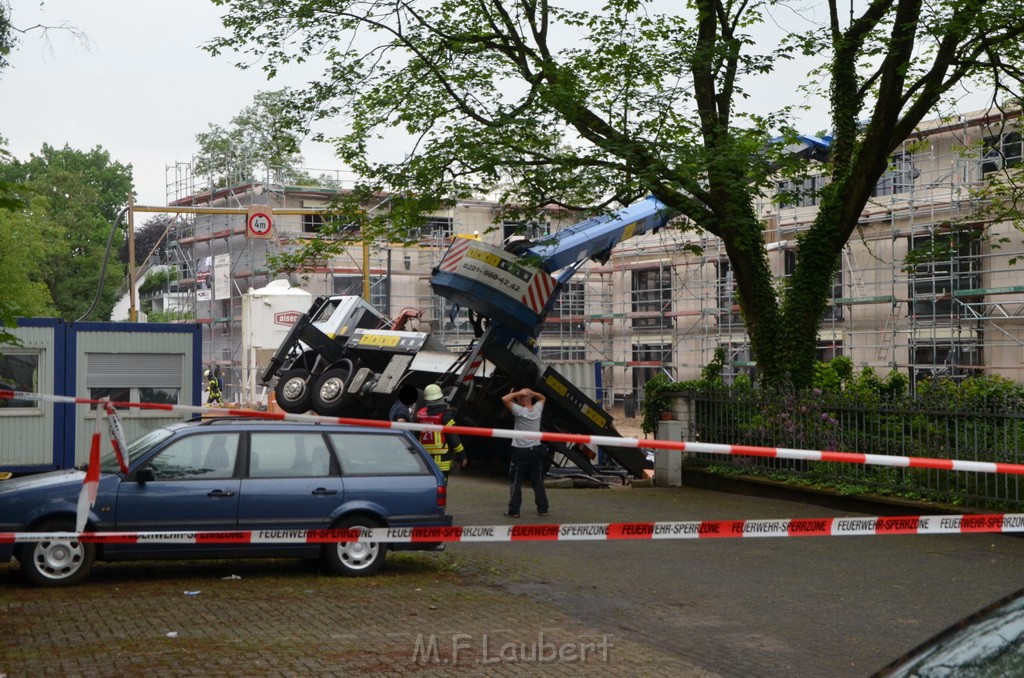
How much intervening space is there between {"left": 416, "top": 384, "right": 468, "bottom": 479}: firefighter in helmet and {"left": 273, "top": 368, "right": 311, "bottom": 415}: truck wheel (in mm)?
6280

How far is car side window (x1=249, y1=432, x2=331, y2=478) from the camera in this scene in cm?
1070

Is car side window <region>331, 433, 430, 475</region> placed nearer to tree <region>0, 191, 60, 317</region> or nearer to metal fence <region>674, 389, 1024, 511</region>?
metal fence <region>674, 389, 1024, 511</region>

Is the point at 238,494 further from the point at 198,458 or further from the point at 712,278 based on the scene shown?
the point at 712,278

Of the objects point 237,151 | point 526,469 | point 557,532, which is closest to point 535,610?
point 557,532

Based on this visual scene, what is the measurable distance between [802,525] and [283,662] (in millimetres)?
6320

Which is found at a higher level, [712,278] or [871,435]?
[712,278]

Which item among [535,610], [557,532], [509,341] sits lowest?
[535,610]

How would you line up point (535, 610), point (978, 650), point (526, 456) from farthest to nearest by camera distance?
point (526, 456), point (535, 610), point (978, 650)

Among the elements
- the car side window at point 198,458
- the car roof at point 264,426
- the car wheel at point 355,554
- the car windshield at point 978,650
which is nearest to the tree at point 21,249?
the car roof at point 264,426

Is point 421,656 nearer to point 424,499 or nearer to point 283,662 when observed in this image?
point 283,662

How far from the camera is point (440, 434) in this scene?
16.2m

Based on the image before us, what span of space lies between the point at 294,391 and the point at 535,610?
15481mm

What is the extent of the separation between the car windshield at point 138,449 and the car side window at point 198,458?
6.8 inches

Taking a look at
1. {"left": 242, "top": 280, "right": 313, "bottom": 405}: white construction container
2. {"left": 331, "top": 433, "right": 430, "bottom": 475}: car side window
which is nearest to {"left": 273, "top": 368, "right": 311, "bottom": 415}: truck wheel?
{"left": 331, "top": 433, "right": 430, "bottom": 475}: car side window
